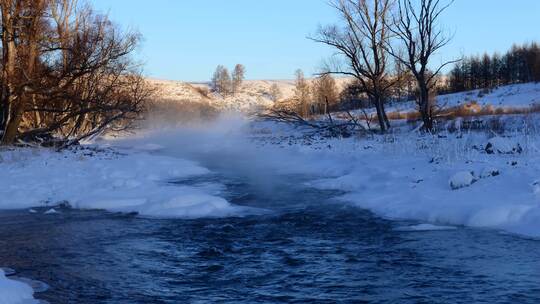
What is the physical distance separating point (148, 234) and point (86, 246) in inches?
37.9

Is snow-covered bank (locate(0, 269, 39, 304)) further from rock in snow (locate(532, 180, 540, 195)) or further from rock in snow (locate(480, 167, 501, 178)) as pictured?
rock in snow (locate(480, 167, 501, 178))

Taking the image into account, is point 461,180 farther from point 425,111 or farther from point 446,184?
point 425,111

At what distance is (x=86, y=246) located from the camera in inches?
268

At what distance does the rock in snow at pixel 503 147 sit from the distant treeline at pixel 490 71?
221 ft

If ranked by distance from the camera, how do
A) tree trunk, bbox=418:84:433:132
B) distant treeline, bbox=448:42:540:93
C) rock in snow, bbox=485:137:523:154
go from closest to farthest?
rock in snow, bbox=485:137:523:154
tree trunk, bbox=418:84:433:132
distant treeline, bbox=448:42:540:93

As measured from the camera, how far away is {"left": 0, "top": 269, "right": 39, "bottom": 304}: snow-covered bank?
448cm

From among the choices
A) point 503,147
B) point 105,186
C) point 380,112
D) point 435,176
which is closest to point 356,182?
point 435,176

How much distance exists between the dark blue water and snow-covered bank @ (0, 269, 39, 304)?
16cm

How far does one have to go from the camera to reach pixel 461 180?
9.28m

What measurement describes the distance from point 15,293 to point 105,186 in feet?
23.8

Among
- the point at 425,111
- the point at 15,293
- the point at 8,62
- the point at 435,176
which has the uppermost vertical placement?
the point at 8,62

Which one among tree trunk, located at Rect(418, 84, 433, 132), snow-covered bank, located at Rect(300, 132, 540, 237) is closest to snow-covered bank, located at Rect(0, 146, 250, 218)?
snow-covered bank, located at Rect(300, 132, 540, 237)

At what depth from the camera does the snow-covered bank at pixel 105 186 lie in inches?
380

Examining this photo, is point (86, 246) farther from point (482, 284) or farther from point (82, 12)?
point (82, 12)
